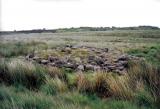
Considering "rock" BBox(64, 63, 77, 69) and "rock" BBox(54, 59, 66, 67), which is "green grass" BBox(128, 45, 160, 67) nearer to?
"rock" BBox(64, 63, 77, 69)

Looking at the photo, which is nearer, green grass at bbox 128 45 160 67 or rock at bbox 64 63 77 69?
rock at bbox 64 63 77 69

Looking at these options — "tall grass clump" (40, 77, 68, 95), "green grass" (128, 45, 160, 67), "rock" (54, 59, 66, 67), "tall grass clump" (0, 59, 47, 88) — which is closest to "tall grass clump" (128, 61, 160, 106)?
"tall grass clump" (40, 77, 68, 95)

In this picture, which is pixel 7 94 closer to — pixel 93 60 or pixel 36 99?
pixel 36 99

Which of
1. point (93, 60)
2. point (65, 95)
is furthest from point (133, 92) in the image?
point (93, 60)

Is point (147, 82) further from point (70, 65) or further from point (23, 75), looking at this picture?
point (70, 65)

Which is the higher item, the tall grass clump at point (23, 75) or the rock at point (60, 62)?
the tall grass clump at point (23, 75)

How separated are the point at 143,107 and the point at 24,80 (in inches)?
139

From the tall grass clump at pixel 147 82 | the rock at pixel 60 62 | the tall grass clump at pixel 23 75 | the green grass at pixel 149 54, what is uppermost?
the tall grass clump at pixel 147 82

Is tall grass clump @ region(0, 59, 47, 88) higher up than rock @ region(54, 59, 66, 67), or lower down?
higher up

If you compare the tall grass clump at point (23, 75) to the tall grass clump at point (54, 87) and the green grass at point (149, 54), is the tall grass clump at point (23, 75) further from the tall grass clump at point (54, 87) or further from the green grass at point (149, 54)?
the green grass at point (149, 54)

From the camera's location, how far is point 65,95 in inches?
237

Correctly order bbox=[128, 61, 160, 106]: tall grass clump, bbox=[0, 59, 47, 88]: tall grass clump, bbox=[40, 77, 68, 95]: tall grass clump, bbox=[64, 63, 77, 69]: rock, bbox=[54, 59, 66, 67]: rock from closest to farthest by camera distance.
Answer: bbox=[128, 61, 160, 106]: tall grass clump, bbox=[40, 77, 68, 95]: tall grass clump, bbox=[0, 59, 47, 88]: tall grass clump, bbox=[64, 63, 77, 69]: rock, bbox=[54, 59, 66, 67]: rock

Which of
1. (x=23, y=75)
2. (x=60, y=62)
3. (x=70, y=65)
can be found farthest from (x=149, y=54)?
(x=23, y=75)

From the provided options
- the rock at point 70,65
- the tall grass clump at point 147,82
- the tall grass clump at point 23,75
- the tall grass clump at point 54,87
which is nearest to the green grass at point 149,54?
the rock at point 70,65
